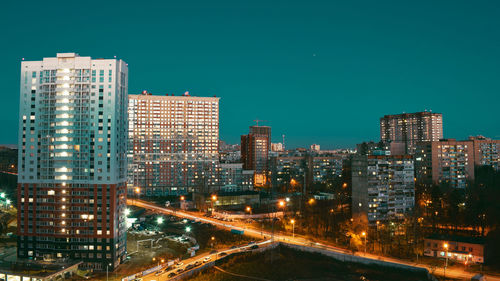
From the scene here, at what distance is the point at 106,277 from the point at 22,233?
33.2 feet

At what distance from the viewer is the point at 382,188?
4803 centimetres

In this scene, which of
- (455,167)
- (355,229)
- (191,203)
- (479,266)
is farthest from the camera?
(455,167)

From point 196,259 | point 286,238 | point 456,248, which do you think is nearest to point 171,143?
point 286,238

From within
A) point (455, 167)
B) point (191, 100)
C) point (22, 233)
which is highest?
point (191, 100)

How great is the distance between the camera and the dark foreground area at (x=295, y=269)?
116 ft

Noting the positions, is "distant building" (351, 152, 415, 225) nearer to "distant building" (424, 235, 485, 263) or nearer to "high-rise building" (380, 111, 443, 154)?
"distant building" (424, 235, 485, 263)

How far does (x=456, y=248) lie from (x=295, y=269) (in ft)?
53.9

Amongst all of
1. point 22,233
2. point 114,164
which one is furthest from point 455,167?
point 22,233

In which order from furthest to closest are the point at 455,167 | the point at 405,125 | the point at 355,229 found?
1. the point at 405,125
2. the point at 455,167
3. the point at 355,229

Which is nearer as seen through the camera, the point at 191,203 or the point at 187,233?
the point at 187,233

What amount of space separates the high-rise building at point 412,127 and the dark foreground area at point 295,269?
246 ft

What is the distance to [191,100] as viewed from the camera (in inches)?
3406

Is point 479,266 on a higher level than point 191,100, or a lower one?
lower

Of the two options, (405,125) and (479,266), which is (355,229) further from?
(405,125)
